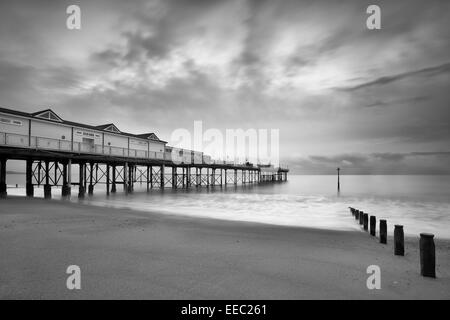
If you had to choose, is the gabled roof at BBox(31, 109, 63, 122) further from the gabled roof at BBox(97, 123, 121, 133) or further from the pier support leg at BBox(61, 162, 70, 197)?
the gabled roof at BBox(97, 123, 121, 133)

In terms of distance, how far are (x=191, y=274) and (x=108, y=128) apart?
30233 mm

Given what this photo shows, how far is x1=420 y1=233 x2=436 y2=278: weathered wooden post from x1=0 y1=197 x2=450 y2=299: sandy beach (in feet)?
0.53

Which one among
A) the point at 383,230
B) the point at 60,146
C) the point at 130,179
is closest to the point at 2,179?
the point at 60,146

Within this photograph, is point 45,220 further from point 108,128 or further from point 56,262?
point 108,128

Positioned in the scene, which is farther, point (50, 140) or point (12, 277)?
point (50, 140)

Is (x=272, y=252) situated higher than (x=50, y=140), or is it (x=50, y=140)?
(x=50, y=140)

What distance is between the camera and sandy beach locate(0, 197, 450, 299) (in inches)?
168

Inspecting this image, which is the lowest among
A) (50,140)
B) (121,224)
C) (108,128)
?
(121,224)

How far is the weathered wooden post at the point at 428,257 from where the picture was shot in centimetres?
541

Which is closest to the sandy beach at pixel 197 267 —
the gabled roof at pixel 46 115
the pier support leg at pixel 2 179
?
the pier support leg at pixel 2 179
